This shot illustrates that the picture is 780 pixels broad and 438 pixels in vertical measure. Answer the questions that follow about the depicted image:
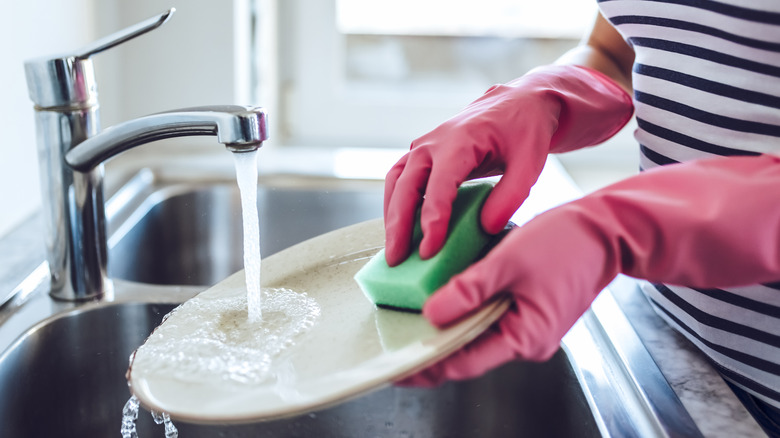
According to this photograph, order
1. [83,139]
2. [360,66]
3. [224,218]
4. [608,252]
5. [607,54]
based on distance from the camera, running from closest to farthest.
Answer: [608,252]
[83,139]
[607,54]
[224,218]
[360,66]

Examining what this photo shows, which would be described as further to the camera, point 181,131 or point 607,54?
point 607,54

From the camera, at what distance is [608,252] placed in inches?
19.7

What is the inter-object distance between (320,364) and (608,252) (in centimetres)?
A: 21

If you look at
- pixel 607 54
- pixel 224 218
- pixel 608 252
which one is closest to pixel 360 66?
pixel 224 218

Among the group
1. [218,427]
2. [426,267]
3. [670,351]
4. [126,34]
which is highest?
[126,34]

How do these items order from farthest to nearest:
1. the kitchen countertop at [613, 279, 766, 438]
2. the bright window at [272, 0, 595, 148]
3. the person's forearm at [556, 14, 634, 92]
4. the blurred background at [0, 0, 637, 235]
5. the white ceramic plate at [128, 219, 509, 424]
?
the bright window at [272, 0, 595, 148], the blurred background at [0, 0, 637, 235], the person's forearm at [556, 14, 634, 92], the kitchen countertop at [613, 279, 766, 438], the white ceramic plate at [128, 219, 509, 424]

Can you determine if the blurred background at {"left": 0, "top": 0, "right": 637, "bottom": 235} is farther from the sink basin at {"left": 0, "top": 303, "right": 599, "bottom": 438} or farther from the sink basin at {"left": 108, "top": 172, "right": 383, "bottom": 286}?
the sink basin at {"left": 0, "top": 303, "right": 599, "bottom": 438}

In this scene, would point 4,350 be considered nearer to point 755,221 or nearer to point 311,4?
point 755,221

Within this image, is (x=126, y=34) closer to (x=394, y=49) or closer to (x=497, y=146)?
(x=497, y=146)

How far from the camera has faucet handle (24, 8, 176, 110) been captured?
2.18ft

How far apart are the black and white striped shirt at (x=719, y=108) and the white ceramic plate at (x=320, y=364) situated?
0.89 ft

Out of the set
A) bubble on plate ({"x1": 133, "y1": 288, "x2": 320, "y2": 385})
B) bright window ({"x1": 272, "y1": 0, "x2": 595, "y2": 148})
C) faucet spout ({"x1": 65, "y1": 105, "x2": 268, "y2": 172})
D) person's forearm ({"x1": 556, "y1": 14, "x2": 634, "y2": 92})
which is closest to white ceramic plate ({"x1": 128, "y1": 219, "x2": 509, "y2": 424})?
bubble on plate ({"x1": 133, "y1": 288, "x2": 320, "y2": 385})

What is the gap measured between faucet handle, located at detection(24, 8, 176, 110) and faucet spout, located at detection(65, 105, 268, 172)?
44 millimetres

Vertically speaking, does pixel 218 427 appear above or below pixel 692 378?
below
